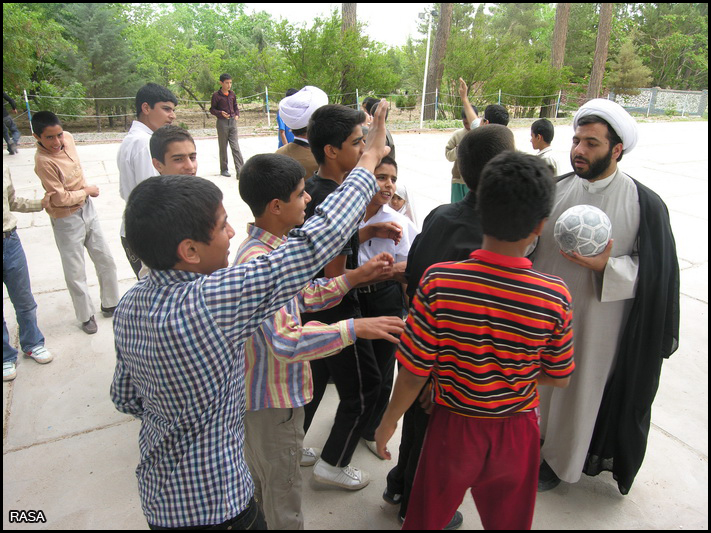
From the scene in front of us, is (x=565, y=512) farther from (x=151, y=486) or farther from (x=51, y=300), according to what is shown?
(x=51, y=300)

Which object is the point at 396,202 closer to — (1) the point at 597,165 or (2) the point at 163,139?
(1) the point at 597,165

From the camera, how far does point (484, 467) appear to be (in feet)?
5.06

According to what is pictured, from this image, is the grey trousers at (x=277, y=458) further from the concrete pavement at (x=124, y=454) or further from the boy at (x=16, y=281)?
the boy at (x=16, y=281)

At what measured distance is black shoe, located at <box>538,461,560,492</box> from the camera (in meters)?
2.47

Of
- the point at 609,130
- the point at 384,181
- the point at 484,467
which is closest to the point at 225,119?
the point at 384,181

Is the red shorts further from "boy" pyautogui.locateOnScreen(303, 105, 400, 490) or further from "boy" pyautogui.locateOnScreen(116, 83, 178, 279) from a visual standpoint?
"boy" pyautogui.locateOnScreen(116, 83, 178, 279)

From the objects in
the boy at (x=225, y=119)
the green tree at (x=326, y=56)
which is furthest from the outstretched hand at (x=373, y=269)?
the green tree at (x=326, y=56)

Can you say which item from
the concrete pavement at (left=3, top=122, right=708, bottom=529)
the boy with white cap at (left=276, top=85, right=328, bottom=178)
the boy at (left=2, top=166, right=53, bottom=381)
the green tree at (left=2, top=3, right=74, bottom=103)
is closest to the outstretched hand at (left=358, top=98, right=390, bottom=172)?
the concrete pavement at (left=3, top=122, right=708, bottom=529)

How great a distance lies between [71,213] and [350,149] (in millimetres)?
2718

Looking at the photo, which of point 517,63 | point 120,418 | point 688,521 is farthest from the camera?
point 517,63

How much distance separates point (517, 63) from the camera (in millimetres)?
22141

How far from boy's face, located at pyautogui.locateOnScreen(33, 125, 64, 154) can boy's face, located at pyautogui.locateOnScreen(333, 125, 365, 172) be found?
8.46ft

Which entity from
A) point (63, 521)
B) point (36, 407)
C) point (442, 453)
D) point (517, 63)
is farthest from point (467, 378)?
point (517, 63)

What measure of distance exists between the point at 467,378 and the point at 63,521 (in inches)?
85.2
